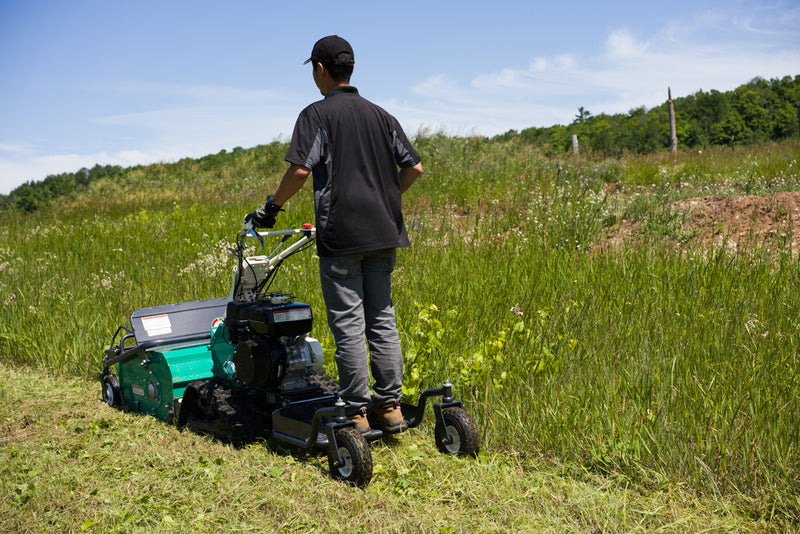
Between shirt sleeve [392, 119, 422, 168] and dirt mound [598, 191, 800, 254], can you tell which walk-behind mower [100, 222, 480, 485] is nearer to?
shirt sleeve [392, 119, 422, 168]

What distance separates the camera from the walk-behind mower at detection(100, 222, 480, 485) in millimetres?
3445

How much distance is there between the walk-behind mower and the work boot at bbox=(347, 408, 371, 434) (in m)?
0.07

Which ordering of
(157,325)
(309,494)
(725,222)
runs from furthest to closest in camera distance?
(725,222)
(157,325)
(309,494)

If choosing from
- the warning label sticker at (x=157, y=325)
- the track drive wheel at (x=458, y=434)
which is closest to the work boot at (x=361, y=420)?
the track drive wheel at (x=458, y=434)

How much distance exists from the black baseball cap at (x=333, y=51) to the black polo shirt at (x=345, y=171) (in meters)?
0.16

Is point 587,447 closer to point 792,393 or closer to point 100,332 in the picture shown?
point 792,393

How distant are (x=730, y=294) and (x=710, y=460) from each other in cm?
225

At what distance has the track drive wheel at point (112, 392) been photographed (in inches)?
191

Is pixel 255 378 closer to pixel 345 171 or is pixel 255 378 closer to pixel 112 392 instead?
pixel 345 171

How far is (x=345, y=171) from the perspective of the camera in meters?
3.45

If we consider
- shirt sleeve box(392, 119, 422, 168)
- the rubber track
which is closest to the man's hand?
shirt sleeve box(392, 119, 422, 168)

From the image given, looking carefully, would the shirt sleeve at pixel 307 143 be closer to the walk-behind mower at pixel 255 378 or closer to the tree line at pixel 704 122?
the walk-behind mower at pixel 255 378

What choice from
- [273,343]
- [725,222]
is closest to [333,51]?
[273,343]

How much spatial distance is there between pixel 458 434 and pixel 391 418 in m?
0.39
